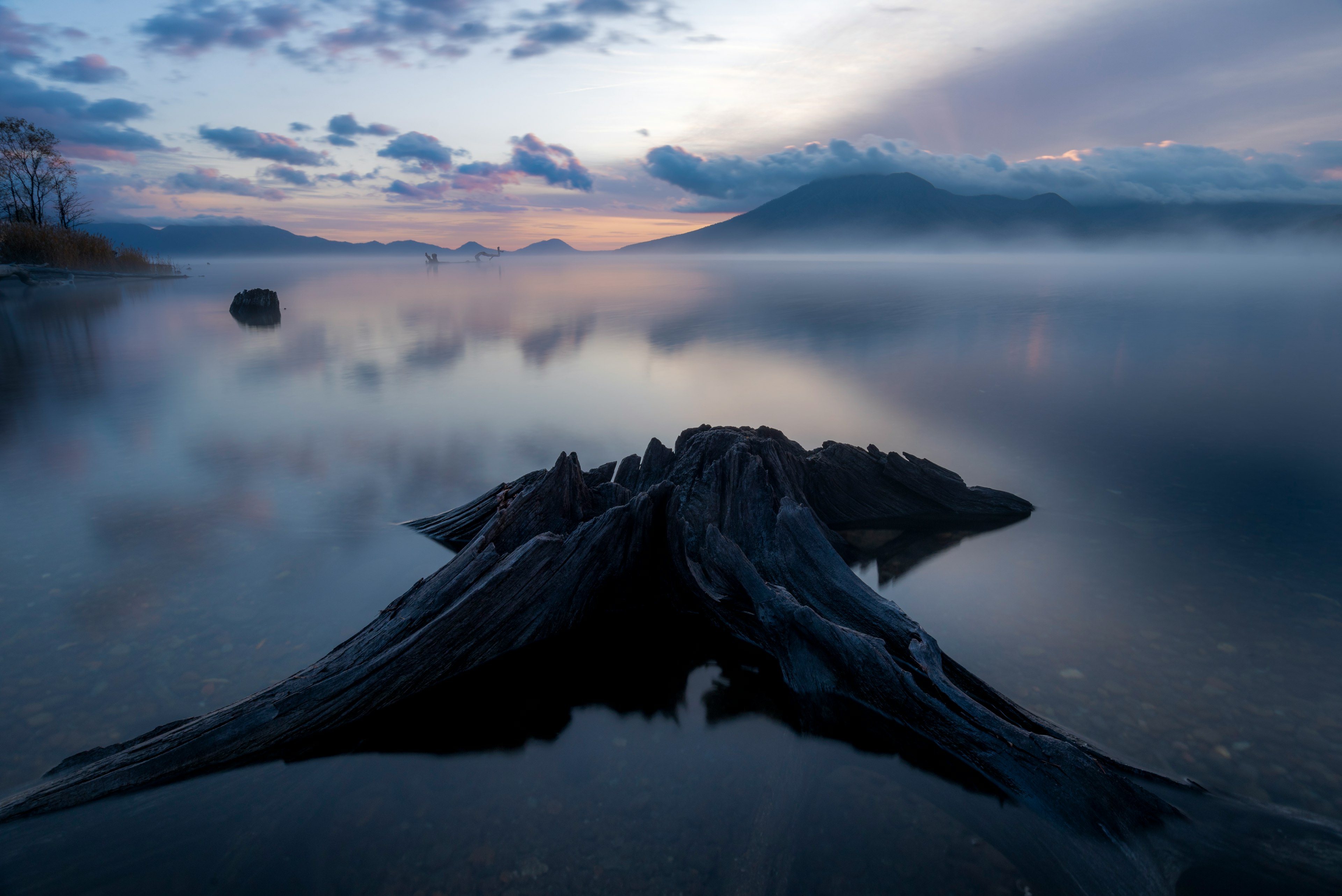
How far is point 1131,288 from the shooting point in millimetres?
51875

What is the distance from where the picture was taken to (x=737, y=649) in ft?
17.1

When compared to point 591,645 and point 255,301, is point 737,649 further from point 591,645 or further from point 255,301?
point 255,301

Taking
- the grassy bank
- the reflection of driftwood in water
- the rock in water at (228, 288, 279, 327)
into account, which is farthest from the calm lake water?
the grassy bank

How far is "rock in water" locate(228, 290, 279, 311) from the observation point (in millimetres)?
31562

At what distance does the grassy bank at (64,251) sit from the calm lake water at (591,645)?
39.3 metres

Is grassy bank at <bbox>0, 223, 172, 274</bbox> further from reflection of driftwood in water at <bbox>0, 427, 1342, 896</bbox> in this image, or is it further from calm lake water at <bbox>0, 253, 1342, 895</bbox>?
reflection of driftwood in water at <bbox>0, 427, 1342, 896</bbox>

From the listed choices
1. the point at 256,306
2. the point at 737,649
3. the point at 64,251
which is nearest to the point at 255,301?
the point at 256,306

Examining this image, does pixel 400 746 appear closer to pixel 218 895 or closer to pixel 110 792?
pixel 218 895

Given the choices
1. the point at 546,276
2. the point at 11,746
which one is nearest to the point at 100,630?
the point at 11,746

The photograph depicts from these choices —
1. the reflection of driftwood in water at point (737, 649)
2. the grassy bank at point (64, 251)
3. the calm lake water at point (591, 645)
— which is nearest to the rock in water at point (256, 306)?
the calm lake water at point (591, 645)

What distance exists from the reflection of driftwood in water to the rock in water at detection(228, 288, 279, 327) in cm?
2989

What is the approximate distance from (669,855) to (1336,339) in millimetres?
32202

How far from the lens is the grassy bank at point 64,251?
1708 inches

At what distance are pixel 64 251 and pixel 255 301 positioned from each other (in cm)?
2877
